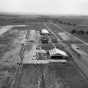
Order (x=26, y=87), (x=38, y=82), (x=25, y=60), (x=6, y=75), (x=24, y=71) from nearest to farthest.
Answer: (x=26, y=87) < (x=38, y=82) < (x=6, y=75) < (x=24, y=71) < (x=25, y=60)

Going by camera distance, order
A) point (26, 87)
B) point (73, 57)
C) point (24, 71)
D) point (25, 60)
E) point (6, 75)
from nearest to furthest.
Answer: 1. point (26, 87)
2. point (6, 75)
3. point (24, 71)
4. point (25, 60)
5. point (73, 57)

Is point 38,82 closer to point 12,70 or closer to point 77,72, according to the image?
point 12,70

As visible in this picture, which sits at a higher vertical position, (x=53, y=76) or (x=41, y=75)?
(x=53, y=76)

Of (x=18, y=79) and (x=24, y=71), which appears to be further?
(x=24, y=71)

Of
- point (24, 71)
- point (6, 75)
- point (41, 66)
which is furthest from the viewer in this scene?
point (41, 66)

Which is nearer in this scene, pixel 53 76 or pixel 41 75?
pixel 53 76

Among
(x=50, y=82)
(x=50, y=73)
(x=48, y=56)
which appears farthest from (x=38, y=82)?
(x=48, y=56)

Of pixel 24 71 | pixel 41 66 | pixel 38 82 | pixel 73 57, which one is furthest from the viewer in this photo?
pixel 73 57

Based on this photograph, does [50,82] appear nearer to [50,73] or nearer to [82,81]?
[50,73]

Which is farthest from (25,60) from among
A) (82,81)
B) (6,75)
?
(82,81)
